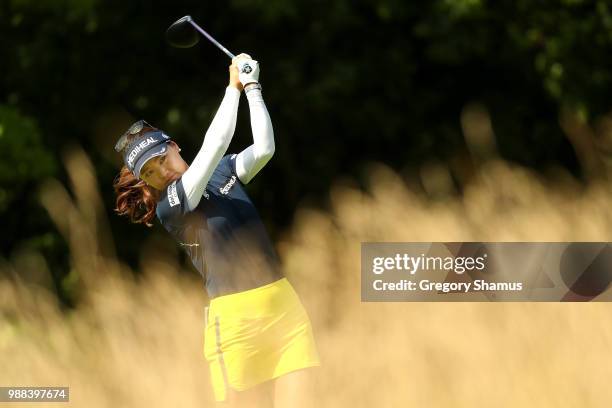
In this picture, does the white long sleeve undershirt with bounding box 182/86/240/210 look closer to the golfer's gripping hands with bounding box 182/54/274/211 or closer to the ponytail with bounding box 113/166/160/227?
the golfer's gripping hands with bounding box 182/54/274/211

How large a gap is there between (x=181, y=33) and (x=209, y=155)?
111cm

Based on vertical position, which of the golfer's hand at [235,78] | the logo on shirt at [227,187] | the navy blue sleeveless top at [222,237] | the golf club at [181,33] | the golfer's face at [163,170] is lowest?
the navy blue sleeveless top at [222,237]

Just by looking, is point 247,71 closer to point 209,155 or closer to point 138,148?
point 209,155

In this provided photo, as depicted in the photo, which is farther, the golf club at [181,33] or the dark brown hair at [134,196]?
the golf club at [181,33]

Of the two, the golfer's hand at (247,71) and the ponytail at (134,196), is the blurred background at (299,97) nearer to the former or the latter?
the ponytail at (134,196)

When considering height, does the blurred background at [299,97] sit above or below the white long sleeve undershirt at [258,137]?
above

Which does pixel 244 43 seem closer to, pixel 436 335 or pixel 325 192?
pixel 325 192

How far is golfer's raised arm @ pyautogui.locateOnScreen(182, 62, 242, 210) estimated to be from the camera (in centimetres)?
460

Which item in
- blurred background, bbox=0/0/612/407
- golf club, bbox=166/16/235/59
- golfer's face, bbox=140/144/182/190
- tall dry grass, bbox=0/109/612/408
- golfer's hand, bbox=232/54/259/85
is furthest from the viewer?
blurred background, bbox=0/0/612/407

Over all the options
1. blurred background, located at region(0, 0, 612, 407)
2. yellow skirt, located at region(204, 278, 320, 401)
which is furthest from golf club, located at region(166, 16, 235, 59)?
blurred background, located at region(0, 0, 612, 407)

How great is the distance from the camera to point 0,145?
34.4 ft

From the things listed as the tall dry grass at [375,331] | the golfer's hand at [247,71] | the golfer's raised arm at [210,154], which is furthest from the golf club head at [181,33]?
the golfer's raised arm at [210,154]

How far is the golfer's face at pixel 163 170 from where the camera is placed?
192 inches

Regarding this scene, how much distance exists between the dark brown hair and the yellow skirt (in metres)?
0.46
